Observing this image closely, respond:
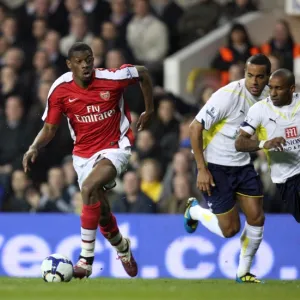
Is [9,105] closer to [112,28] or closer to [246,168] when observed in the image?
[112,28]

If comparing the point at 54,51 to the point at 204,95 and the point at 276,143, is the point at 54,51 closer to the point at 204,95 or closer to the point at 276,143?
the point at 204,95

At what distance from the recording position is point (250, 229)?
11.4 m

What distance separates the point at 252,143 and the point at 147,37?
672 cm

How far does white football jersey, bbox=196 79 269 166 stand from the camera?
11.2 m

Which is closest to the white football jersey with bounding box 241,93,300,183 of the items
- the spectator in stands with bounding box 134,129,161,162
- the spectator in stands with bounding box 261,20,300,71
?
the spectator in stands with bounding box 134,129,161,162

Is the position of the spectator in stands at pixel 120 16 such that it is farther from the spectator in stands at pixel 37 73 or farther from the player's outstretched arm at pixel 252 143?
the player's outstretched arm at pixel 252 143

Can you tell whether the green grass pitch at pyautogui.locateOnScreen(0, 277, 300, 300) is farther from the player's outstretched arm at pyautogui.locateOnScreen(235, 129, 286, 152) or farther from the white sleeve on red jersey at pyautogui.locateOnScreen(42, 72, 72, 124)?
the white sleeve on red jersey at pyautogui.locateOnScreen(42, 72, 72, 124)

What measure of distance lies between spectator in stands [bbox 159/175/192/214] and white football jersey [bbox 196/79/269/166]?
3.01 meters

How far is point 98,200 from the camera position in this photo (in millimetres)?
10922

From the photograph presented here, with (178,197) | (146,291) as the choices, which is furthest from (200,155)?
(178,197)

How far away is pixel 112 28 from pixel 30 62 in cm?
127

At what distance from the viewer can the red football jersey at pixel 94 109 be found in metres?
11.3

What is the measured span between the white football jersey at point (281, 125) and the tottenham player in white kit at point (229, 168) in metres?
0.28

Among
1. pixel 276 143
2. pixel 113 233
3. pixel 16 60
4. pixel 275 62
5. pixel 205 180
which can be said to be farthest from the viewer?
pixel 16 60
